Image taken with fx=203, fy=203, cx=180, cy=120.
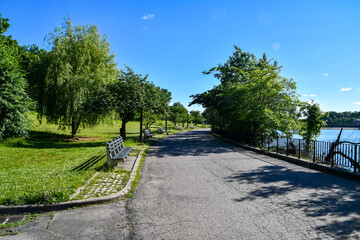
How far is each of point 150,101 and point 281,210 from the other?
1336cm

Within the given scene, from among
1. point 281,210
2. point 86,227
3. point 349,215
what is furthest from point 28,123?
point 349,215

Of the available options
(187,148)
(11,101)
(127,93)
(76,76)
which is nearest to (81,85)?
(76,76)

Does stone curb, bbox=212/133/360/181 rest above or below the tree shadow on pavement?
above

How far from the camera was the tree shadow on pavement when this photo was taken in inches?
140

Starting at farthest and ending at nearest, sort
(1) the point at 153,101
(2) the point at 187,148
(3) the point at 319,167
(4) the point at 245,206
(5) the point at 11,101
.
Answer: (1) the point at 153,101, (2) the point at 187,148, (5) the point at 11,101, (3) the point at 319,167, (4) the point at 245,206

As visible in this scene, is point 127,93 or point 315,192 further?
point 127,93

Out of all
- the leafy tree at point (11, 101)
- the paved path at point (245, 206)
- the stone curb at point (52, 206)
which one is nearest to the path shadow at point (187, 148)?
the paved path at point (245, 206)

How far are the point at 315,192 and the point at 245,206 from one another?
2.18 meters

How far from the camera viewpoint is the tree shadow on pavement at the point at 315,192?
3544 mm

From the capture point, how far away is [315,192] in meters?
5.06

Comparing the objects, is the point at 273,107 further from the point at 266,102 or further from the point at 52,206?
the point at 52,206

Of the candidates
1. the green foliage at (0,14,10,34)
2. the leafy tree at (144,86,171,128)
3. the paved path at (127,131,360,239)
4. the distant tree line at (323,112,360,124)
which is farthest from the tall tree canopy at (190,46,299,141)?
the distant tree line at (323,112,360,124)

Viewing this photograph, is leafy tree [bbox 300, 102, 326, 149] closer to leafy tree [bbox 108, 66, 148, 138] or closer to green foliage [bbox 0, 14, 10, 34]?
leafy tree [bbox 108, 66, 148, 138]

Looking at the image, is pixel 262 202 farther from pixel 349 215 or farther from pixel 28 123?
pixel 28 123
